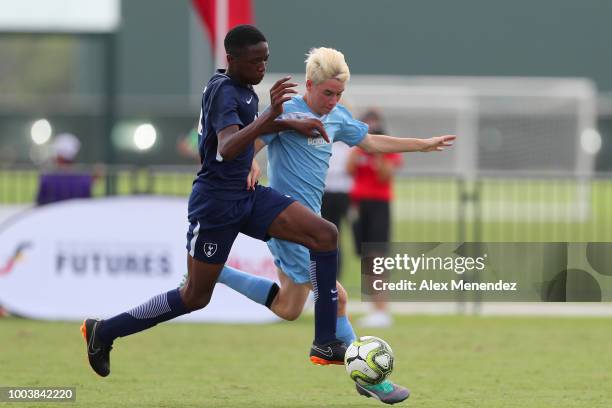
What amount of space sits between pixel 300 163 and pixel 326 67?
0.62m

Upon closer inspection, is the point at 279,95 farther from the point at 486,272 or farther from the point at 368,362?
the point at 486,272

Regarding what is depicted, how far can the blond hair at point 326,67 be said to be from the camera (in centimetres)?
785

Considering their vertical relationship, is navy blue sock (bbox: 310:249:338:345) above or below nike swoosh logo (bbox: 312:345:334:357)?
above

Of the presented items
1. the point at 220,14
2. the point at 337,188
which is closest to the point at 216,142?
the point at 220,14

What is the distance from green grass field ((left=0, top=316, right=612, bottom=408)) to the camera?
847 cm

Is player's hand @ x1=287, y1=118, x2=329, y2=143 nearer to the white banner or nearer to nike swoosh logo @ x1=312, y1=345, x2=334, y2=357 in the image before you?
nike swoosh logo @ x1=312, y1=345, x2=334, y2=357

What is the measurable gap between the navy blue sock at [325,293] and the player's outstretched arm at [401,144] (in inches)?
34.5

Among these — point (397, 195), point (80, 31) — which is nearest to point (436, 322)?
point (80, 31)

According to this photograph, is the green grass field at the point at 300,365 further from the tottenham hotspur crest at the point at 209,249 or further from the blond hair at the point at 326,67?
the blond hair at the point at 326,67

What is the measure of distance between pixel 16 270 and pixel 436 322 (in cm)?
435

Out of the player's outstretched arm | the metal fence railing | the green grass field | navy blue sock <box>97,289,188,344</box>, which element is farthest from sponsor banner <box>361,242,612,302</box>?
navy blue sock <box>97,289,188,344</box>

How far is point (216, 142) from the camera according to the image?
7578 mm

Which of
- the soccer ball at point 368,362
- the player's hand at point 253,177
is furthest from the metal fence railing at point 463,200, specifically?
the soccer ball at point 368,362

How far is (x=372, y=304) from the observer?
43.9 ft
